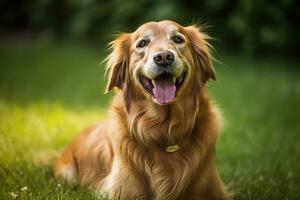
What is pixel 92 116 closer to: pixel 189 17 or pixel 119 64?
pixel 119 64

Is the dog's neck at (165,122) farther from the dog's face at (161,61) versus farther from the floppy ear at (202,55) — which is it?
the floppy ear at (202,55)

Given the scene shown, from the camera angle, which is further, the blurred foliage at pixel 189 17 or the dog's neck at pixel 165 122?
the blurred foliage at pixel 189 17

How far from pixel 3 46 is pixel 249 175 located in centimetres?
922

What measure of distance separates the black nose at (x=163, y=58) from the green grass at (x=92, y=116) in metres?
1.06

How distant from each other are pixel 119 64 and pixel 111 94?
447 cm

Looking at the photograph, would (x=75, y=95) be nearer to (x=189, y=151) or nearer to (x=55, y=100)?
(x=55, y=100)

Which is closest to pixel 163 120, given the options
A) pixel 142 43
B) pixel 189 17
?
pixel 142 43

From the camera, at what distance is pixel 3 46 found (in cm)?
1353

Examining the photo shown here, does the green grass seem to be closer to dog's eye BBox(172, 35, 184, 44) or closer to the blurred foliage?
the blurred foliage

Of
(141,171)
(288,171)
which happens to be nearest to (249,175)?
(288,171)

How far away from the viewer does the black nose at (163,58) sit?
14.0 ft

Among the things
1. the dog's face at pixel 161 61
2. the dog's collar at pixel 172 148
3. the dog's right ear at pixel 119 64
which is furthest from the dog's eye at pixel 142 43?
the dog's collar at pixel 172 148

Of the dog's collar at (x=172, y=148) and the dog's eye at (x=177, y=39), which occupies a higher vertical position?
the dog's eye at (x=177, y=39)

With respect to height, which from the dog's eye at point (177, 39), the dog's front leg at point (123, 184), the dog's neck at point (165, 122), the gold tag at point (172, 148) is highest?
the dog's eye at point (177, 39)
